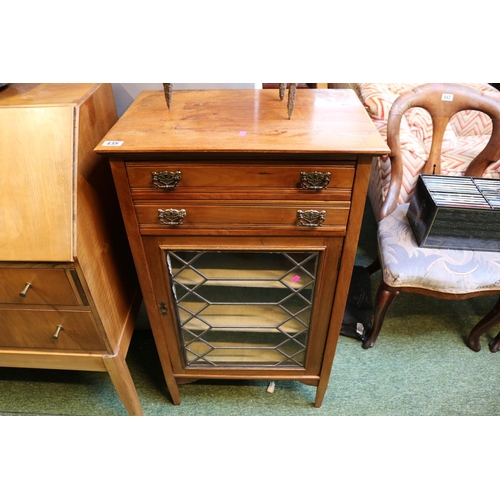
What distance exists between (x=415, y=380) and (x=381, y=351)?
0.14 metres

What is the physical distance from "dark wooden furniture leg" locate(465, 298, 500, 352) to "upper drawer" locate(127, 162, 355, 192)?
3.01 ft

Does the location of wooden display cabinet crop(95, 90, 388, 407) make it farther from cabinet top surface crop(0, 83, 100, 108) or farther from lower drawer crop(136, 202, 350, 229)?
cabinet top surface crop(0, 83, 100, 108)

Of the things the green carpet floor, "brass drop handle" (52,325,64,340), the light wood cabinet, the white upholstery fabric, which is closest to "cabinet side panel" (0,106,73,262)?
the light wood cabinet

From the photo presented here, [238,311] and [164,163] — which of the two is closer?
[164,163]

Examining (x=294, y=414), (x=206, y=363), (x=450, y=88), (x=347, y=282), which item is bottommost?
(x=294, y=414)

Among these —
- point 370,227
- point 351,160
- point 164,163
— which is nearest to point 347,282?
point 351,160

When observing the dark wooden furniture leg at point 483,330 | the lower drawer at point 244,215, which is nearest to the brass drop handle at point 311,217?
the lower drawer at point 244,215

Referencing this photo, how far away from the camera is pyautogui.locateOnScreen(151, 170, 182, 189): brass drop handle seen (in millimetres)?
663

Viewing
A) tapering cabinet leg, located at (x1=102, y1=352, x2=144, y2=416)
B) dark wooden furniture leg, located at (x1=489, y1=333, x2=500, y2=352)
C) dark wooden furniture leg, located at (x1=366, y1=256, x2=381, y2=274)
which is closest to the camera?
tapering cabinet leg, located at (x1=102, y1=352, x2=144, y2=416)

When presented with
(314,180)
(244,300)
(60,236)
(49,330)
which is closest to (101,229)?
(60,236)

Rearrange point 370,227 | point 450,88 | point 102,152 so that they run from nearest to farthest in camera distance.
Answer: point 102,152 → point 450,88 → point 370,227

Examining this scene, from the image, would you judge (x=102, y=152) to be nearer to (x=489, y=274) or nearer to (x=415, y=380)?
(x=489, y=274)

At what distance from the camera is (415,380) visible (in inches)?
48.0

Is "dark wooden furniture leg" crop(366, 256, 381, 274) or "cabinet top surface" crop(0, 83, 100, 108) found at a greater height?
"cabinet top surface" crop(0, 83, 100, 108)
